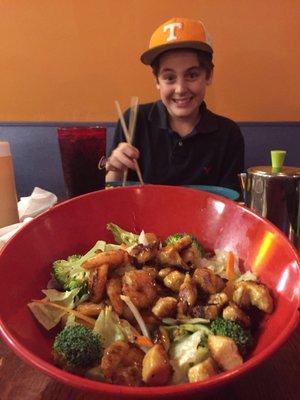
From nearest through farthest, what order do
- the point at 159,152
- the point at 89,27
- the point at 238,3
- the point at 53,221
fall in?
the point at 53,221 < the point at 159,152 < the point at 238,3 < the point at 89,27

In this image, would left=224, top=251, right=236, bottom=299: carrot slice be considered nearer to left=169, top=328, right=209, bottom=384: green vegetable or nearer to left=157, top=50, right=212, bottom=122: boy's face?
left=169, top=328, right=209, bottom=384: green vegetable

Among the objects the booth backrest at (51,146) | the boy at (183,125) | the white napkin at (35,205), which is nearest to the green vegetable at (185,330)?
the white napkin at (35,205)

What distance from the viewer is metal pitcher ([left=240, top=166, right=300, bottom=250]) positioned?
984mm

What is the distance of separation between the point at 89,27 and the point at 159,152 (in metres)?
1.21

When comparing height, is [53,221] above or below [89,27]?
below

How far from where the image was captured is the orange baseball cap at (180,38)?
1709 mm

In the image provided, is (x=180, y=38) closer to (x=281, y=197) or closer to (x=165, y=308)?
(x=281, y=197)

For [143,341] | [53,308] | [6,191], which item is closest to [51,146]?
[6,191]

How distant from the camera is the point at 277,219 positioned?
1020 mm

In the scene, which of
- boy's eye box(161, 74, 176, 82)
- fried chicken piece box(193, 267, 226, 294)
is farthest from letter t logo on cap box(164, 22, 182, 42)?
fried chicken piece box(193, 267, 226, 294)

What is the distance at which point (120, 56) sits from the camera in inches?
107

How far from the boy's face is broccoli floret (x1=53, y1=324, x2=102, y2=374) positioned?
4.87 ft

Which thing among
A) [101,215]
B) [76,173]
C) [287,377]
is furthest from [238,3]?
[287,377]

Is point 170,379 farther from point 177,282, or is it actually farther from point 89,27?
point 89,27
